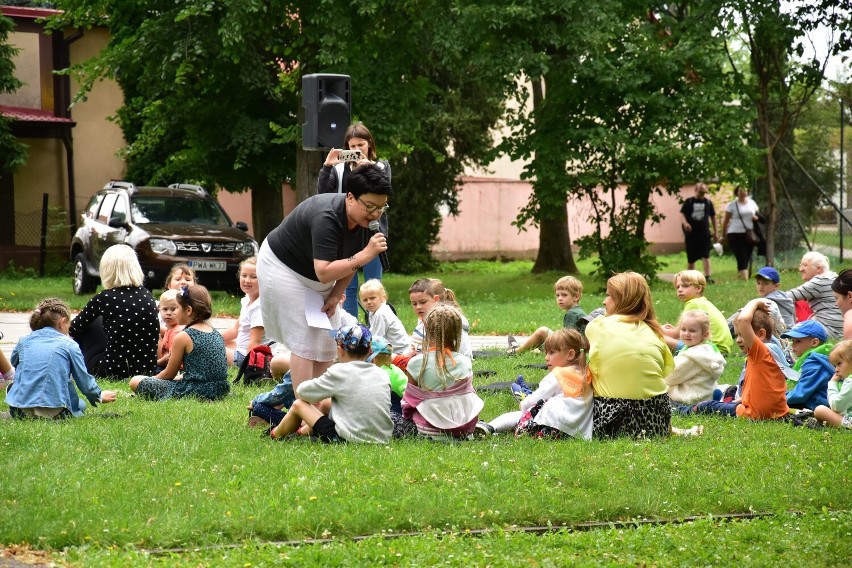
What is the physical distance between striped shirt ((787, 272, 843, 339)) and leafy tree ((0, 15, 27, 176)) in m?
20.9

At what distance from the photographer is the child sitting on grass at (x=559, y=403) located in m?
8.25

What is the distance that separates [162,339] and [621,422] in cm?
505

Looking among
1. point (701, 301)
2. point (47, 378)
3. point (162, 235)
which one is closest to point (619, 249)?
point (162, 235)

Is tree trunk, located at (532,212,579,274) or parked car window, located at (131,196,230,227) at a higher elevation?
parked car window, located at (131,196,230,227)

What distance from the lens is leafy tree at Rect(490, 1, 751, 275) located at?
22.0 metres

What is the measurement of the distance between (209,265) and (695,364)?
1255cm

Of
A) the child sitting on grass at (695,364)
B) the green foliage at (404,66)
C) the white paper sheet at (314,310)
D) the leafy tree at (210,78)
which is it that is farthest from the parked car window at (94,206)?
the white paper sheet at (314,310)

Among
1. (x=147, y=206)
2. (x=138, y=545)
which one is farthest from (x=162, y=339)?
(x=147, y=206)

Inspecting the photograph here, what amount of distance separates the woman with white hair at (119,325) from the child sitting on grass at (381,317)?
193cm

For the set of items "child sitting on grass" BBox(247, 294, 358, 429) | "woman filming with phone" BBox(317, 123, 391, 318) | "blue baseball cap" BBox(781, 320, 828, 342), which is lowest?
"child sitting on grass" BBox(247, 294, 358, 429)

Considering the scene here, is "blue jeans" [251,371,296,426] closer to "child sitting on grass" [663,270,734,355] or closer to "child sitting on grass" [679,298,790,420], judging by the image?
"child sitting on grass" [679,298,790,420]

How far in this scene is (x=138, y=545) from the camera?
5.45 meters

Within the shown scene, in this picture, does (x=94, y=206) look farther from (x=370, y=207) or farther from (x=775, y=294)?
(x=370, y=207)

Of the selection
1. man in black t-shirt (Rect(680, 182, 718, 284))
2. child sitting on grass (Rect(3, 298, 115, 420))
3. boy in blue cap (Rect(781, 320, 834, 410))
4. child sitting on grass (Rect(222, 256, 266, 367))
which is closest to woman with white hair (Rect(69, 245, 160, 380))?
child sitting on grass (Rect(222, 256, 266, 367))
